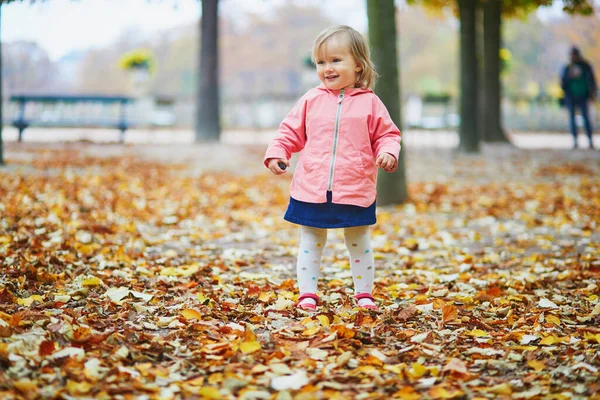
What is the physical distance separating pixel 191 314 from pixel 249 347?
597 mm

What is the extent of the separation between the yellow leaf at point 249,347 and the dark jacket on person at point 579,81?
12723 mm

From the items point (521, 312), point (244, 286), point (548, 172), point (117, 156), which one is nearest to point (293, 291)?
point (244, 286)

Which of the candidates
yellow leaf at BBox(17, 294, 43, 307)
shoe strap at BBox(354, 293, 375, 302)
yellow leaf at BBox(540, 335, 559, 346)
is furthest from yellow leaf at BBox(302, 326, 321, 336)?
yellow leaf at BBox(17, 294, 43, 307)

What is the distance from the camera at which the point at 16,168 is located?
9719mm

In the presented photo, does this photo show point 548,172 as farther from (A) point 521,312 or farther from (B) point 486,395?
(B) point 486,395

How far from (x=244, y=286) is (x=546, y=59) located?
54.5m

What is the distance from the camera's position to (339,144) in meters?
3.57

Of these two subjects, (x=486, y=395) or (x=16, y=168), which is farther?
(x=16, y=168)

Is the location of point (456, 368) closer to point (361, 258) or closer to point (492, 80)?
point (361, 258)

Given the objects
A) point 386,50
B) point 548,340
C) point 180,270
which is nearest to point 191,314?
point 180,270

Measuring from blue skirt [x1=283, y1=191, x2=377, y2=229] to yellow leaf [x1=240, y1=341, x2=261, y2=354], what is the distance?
0.78 m

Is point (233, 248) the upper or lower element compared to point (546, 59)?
lower

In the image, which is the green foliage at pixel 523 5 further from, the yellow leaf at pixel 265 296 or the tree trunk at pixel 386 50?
the yellow leaf at pixel 265 296

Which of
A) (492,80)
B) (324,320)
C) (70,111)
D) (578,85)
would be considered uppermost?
(492,80)
